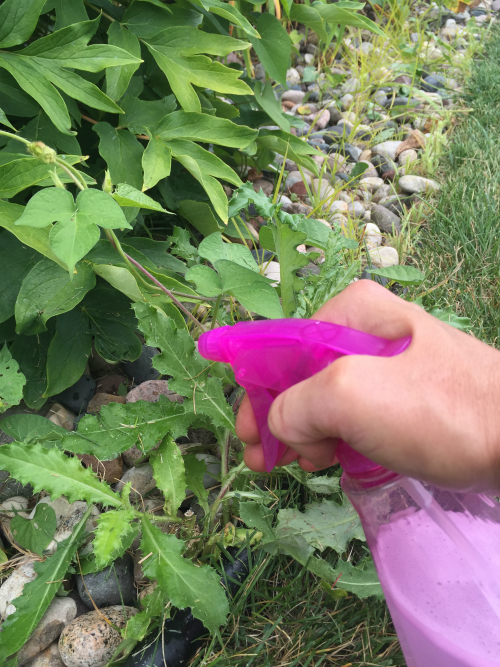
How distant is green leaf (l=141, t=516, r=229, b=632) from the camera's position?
1.06 metres

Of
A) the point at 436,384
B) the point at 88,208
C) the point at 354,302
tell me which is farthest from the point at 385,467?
the point at 88,208

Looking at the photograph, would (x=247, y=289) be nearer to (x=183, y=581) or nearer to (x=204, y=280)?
(x=204, y=280)

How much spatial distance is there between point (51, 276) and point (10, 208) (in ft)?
0.57

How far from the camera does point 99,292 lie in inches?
60.9

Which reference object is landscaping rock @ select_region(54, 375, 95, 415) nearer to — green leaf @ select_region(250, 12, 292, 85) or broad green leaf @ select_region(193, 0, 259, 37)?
broad green leaf @ select_region(193, 0, 259, 37)

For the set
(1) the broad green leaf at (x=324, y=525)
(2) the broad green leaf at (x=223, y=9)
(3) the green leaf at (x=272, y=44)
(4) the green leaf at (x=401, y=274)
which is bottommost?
(1) the broad green leaf at (x=324, y=525)

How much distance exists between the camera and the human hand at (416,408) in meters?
0.66

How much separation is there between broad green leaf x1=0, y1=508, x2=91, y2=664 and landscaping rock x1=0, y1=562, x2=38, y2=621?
0.05 meters

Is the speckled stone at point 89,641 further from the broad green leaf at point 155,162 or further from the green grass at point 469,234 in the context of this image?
the green grass at point 469,234

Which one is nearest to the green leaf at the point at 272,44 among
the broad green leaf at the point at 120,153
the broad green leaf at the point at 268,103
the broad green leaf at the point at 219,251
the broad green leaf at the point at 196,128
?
the broad green leaf at the point at 268,103

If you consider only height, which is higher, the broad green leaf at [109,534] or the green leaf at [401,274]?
the green leaf at [401,274]

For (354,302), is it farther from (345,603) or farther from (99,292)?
(99,292)

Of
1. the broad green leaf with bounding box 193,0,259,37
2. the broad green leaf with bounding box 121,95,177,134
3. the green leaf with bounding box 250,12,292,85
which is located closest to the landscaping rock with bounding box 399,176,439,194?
the green leaf with bounding box 250,12,292,85

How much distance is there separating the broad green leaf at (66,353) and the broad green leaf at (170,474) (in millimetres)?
344
